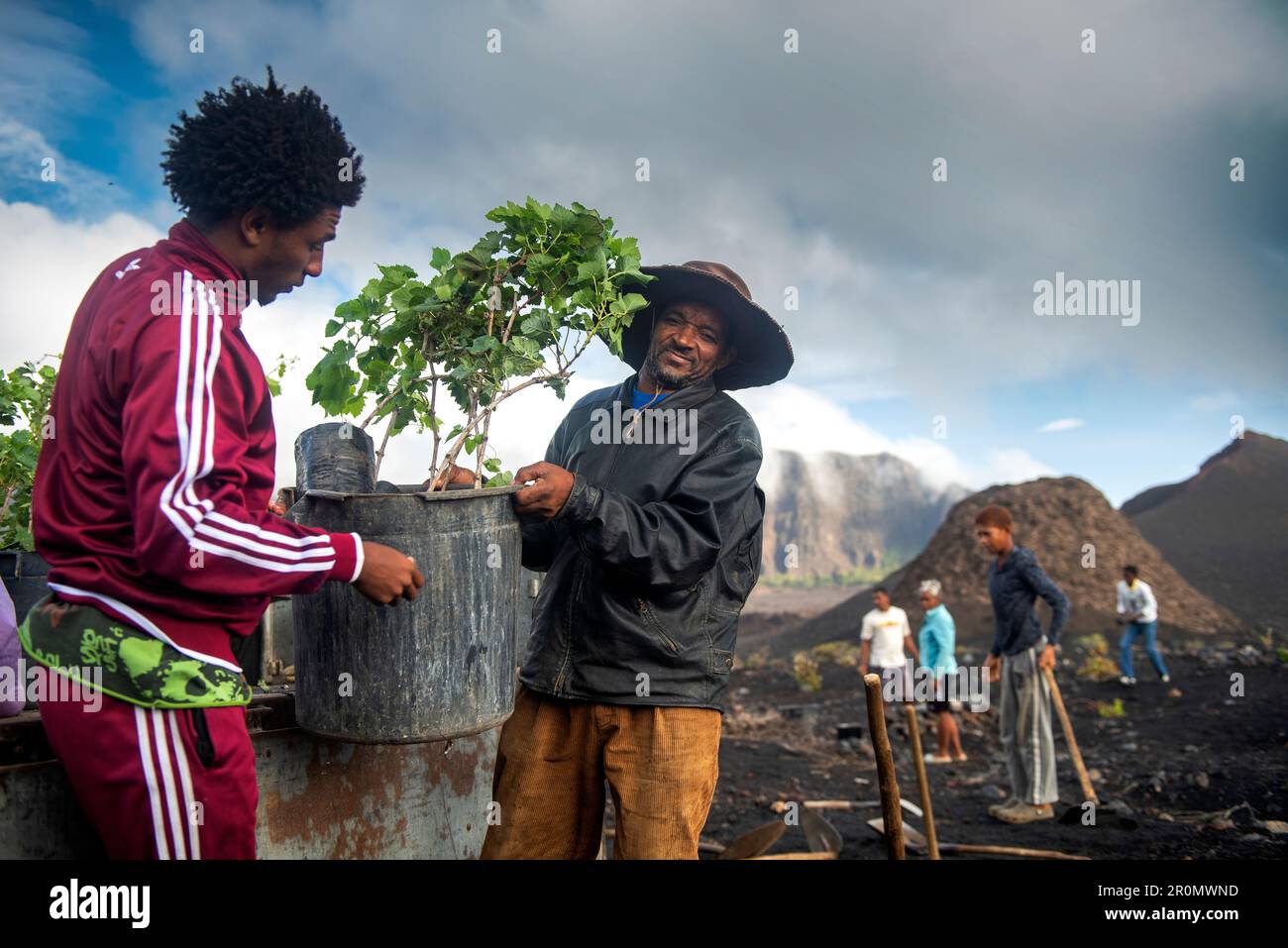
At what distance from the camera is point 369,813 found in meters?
3.19

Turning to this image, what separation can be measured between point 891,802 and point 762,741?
24.9 feet

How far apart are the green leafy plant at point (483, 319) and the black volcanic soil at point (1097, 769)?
4741mm

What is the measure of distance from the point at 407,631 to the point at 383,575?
1.28 feet

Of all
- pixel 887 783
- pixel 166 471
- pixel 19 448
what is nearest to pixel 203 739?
pixel 166 471

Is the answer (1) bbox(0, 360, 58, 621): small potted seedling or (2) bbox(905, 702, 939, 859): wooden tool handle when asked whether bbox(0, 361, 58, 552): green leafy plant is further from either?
(2) bbox(905, 702, 939, 859): wooden tool handle

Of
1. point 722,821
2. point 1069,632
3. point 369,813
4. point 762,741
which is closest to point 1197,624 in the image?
point 1069,632

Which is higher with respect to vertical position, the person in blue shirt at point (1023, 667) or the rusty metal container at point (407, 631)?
the rusty metal container at point (407, 631)

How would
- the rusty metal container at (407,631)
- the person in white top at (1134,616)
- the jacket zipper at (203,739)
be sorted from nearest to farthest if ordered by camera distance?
the jacket zipper at (203,739) < the rusty metal container at (407,631) < the person in white top at (1134,616)

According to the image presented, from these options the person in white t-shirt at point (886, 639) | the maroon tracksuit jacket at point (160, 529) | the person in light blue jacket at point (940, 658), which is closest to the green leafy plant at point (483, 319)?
the maroon tracksuit jacket at point (160, 529)

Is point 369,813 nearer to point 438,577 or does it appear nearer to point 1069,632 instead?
point 438,577

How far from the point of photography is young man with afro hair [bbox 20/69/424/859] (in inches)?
70.1

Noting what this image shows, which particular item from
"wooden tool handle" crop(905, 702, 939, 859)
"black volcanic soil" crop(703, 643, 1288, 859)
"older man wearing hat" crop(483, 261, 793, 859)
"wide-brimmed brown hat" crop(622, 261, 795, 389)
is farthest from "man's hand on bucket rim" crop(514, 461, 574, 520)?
"black volcanic soil" crop(703, 643, 1288, 859)

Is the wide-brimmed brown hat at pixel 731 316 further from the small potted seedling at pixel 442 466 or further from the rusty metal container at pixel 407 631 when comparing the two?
the rusty metal container at pixel 407 631

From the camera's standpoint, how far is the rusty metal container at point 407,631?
2422 millimetres
